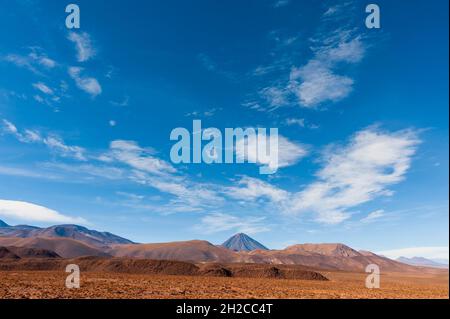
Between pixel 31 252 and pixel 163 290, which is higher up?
pixel 163 290

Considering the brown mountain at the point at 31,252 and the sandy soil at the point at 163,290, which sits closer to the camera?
the sandy soil at the point at 163,290

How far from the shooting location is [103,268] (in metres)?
97.3

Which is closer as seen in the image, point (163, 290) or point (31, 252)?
point (163, 290)

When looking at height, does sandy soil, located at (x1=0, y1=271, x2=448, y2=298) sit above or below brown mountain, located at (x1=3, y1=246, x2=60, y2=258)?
above

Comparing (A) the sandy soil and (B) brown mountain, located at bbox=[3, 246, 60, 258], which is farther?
(B) brown mountain, located at bbox=[3, 246, 60, 258]

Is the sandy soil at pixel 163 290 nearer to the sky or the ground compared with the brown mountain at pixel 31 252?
nearer to the sky
